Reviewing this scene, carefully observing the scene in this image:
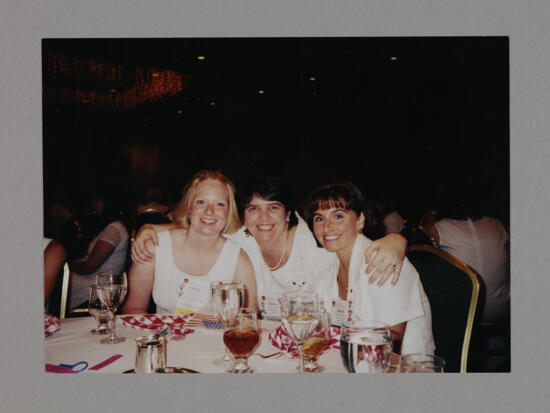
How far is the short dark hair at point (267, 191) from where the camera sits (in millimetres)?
1856

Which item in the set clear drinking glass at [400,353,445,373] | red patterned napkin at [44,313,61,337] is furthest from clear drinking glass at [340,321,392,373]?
red patterned napkin at [44,313,61,337]

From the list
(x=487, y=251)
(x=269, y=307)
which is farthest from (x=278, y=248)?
(x=487, y=251)

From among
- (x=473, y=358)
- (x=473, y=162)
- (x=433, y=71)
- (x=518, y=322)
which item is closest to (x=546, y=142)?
(x=473, y=162)

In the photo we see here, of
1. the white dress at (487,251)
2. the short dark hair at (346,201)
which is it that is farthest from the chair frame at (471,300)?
the short dark hair at (346,201)

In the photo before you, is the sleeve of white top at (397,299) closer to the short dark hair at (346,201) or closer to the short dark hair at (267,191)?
the short dark hair at (346,201)

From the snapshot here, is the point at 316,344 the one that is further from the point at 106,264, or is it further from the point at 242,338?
the point at 106,264

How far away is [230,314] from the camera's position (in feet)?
4.85

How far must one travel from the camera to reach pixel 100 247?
1891 mm

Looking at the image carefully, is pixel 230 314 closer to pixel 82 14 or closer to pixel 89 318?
pixel 89 318

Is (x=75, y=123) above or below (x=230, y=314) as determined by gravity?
above

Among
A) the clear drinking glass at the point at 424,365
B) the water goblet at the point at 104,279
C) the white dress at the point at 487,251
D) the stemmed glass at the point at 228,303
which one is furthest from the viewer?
the white dress at the point at 487,251

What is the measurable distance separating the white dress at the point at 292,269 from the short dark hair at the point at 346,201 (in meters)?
0.11

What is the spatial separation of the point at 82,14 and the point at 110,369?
1252 millimetres

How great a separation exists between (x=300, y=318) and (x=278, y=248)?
56cm
